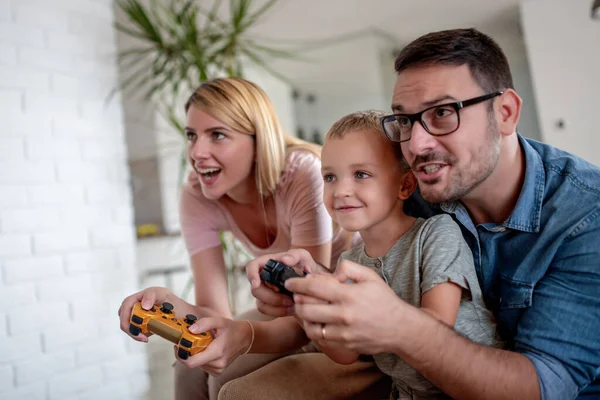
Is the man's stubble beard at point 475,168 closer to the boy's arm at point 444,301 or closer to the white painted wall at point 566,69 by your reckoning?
the boy's arm at point 444,301

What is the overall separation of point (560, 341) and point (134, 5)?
2304mm

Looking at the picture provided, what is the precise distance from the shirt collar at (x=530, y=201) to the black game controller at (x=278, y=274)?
1.34 ft

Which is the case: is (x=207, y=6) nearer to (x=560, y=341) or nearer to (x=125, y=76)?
(x=125, y=76)

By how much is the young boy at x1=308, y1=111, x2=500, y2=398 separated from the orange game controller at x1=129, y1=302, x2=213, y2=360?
0.93 feet

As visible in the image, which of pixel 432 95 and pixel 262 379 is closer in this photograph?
pixel 432 95

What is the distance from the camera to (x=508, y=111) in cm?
89

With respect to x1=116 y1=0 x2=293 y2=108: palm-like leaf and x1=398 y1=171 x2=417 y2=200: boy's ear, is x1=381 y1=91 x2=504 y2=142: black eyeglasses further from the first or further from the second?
x1=116 y1=0 x2=293 y2=108: palm-like leaf

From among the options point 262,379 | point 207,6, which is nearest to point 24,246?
point 262,379

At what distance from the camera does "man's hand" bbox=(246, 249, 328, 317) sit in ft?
2.77

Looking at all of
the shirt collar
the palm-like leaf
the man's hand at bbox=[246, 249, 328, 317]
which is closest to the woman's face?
the man's hand at bbox=[246, 249, 328, 317]

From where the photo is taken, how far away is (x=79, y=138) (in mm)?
2035

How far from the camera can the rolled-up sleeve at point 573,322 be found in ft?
2.59

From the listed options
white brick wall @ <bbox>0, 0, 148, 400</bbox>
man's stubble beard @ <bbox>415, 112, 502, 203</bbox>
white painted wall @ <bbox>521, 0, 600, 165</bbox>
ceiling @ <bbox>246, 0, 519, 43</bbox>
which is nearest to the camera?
man's stubble beard @ <bbox>415, 112, 502, 203</bbox>

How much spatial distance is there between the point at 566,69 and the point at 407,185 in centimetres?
361
